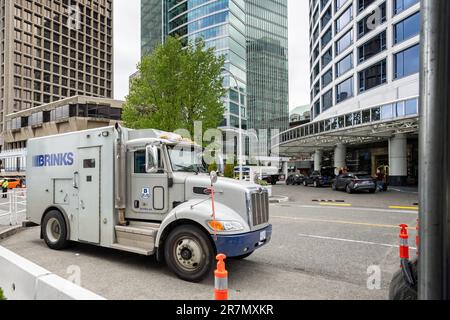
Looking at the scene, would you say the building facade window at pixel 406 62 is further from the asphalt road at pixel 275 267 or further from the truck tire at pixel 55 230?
the truck tire at pixel 55 230

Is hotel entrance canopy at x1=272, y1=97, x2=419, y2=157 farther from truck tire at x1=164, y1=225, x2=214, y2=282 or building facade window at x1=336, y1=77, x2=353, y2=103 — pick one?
truck tire at x1=164, y1=225, x2=214, y2=282

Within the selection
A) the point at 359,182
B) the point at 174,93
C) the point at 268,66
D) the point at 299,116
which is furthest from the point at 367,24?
the point at 299,116

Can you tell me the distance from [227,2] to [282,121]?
170ft

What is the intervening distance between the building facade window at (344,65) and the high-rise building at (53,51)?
247 feet

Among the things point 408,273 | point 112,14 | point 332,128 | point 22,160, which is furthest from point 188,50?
point 112,14

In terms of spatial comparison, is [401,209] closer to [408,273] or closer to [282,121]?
[408,273]

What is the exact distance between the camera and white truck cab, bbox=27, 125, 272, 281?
17.8ft

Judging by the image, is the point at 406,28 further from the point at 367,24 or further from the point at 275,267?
the point at 275,267

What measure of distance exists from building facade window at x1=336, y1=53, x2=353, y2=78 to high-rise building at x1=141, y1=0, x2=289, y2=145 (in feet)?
63.3

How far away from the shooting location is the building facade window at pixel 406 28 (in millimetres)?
28031

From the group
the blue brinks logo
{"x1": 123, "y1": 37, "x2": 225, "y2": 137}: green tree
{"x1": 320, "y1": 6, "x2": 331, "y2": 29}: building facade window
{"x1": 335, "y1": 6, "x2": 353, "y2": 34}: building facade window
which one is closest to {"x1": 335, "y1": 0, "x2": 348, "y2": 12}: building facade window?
{"x1": 335, "y1": 6, "x2": 353, "y2": 34}: building facade window

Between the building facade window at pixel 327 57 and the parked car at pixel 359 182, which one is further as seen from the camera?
the building facade window at pixel 327 57

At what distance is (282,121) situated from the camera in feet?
370

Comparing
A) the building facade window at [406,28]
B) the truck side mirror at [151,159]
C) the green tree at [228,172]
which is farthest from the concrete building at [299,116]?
the truck side mirror at [151,159]
